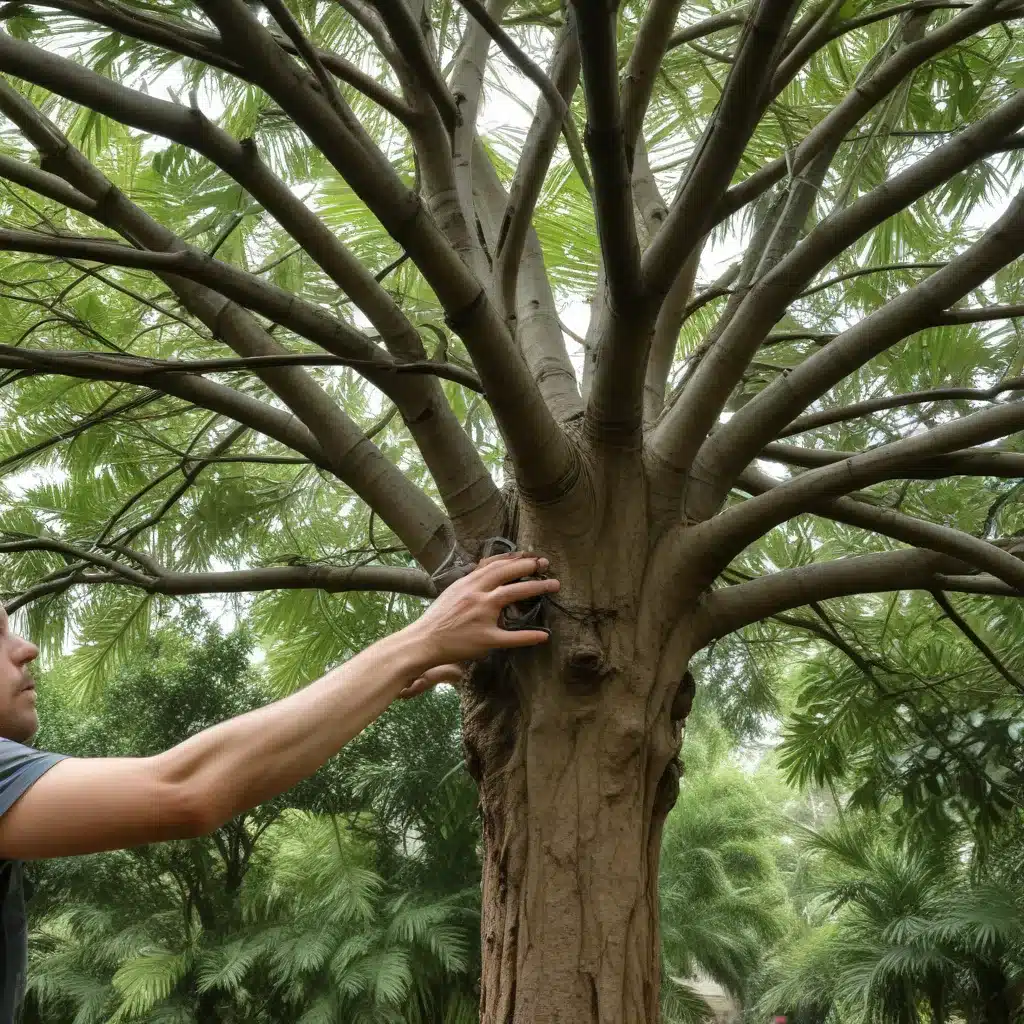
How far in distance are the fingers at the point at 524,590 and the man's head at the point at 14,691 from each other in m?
0.43

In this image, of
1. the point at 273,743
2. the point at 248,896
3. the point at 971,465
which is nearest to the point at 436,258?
the point at 273,743

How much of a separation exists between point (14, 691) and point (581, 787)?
587mm

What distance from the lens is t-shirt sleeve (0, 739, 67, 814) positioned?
62 centimetres

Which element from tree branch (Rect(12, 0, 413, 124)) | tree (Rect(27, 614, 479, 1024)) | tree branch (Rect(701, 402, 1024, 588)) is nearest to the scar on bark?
tree branch (Rect(701, 402, 1024, 588))

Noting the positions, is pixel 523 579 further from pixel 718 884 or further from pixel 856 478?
pixel 718 884

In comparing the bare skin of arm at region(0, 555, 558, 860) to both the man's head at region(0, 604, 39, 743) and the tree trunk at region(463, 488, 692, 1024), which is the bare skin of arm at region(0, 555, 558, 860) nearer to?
the man's head at region(0, 604, 39, 743)

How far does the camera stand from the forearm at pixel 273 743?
67cm

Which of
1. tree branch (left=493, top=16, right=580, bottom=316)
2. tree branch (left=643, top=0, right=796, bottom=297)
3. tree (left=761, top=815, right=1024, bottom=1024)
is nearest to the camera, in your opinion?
tree branch (left=643, top=0, right=796, bottom=297)

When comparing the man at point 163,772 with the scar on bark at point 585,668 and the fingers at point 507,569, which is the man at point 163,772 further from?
the scar on bark at point 585,668

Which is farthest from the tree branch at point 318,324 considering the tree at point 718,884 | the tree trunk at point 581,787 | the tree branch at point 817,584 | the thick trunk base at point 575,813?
the tree at point 718,884

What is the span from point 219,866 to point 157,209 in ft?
10.2

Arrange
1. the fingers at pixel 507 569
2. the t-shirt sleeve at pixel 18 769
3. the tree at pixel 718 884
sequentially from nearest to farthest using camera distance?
the t-shirt sleeve at pixel 18 769
the fingers at pixel 507 569
the tree at pixel 718 884

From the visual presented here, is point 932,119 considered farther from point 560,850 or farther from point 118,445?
point 118,445

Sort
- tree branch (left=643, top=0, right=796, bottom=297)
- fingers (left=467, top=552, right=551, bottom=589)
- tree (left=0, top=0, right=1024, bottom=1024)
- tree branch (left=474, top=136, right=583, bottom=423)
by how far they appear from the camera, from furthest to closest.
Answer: tree branch (left=474, top=136, right=583, bottom=423), fingers (left=467, top=552, right=551, bottom=589), tree (left=0, top=0, right=1024, bottom=1024), tree branch (left=643, top=0, right=796, bottom=297)
